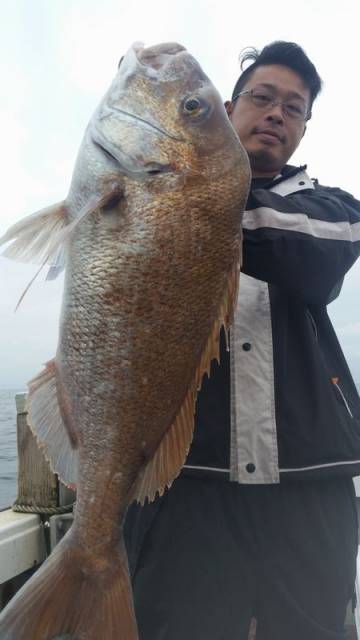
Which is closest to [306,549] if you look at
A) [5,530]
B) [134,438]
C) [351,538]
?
[351,538]

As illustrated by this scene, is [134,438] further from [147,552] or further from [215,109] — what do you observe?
[215,109]

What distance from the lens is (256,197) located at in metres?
2.24

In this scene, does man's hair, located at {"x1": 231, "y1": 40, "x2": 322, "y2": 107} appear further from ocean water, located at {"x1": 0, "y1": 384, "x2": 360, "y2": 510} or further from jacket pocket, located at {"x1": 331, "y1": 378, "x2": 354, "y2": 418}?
ocean water, located at {"x1": 0, "y1": 384, "x2": 360, "y2": 510}

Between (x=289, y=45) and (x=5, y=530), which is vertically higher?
(x=289, y=45)

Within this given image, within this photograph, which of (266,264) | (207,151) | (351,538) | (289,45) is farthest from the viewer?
(289,45)

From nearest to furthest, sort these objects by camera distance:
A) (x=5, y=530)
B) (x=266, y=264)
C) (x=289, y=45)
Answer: (x=266, y=264) → (x=289, y=45) → (x=5, y=530)

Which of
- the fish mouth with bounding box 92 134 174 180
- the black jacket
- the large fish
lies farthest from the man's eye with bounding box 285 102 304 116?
the fish mouth with bounding box 92 134 174 180

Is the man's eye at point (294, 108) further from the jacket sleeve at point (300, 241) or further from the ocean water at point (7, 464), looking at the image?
the ocean water at point (7, 464)

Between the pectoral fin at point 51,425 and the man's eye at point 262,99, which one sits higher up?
the man's eye at point 262,99

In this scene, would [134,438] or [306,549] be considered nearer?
[134,438]

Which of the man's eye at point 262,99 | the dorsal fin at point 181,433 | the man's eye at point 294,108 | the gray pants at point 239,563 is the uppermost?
the man's eye at point 262,99

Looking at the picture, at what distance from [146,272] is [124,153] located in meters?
0.41

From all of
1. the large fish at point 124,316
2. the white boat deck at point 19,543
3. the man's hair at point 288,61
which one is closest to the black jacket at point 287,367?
the large fish at point 124,316

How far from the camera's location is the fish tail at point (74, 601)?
1.70 metres
